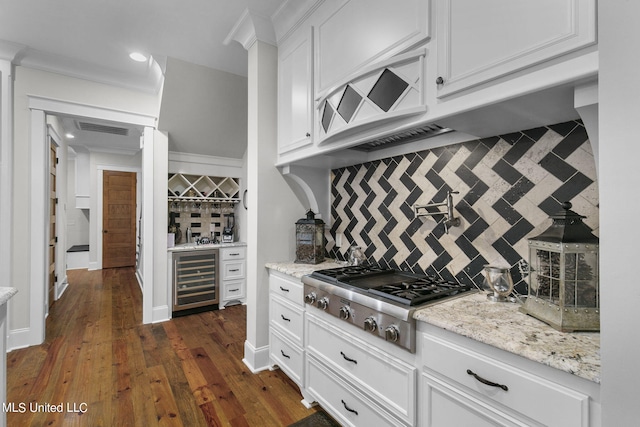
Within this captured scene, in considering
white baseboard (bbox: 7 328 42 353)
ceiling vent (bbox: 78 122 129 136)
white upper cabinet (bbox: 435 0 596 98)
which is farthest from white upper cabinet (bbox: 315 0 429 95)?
ceiling vent (bbox: 78 122 129 136)

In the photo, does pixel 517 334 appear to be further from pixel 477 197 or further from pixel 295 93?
pixel 295 93

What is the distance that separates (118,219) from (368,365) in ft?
24.0

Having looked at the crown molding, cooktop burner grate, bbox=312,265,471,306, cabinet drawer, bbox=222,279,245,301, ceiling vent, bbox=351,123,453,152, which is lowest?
cabinet drawer, bbox=222,279,245,301

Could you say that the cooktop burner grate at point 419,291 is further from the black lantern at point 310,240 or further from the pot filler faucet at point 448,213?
the black lantern at point 310,240

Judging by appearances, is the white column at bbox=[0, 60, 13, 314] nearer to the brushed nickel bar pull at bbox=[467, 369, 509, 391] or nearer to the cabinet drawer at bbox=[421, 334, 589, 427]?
the cabinet drawer at bbox=[421, 334, 589, 427]

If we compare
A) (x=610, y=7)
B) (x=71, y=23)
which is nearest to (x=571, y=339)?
(x=610, y=7)

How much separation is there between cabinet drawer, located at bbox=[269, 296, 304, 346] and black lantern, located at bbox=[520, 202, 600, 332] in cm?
140

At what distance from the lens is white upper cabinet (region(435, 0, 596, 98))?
3.10 ft

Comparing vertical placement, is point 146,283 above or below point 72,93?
below

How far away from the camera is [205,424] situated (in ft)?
6.11

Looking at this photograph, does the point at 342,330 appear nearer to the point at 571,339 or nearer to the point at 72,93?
the point at 571,339


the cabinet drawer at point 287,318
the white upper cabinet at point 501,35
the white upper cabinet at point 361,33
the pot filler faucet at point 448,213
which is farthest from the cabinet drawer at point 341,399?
the white upper cabinet at point 361,33

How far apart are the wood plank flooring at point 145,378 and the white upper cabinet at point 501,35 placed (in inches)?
83.6

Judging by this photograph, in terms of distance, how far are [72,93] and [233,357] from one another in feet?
10.6
